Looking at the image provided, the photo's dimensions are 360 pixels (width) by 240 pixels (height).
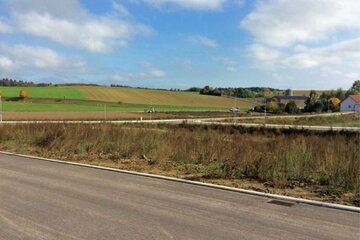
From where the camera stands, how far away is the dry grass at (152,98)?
113562mm

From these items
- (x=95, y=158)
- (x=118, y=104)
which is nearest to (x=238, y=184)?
(x=95, y=158)

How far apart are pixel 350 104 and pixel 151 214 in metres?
129

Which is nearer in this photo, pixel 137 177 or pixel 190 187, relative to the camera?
pixel 190 187

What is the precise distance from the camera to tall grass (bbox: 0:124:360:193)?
1009 centimetres

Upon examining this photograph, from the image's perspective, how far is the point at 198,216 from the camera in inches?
261

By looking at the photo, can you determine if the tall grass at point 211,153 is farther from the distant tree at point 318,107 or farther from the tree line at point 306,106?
the distant tree at point 318,107

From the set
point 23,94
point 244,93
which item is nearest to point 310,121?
point 23,94

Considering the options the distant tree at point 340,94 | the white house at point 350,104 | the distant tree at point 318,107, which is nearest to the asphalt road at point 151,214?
the distant tree at point 318,107

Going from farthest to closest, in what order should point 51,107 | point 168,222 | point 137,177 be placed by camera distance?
1. point 51,107
2. point 137,177
3. point 168,222

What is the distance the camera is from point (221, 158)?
13.3 metres

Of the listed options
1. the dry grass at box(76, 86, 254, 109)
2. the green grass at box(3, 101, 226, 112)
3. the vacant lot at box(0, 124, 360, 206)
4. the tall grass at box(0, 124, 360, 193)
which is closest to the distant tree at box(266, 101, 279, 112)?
the dry grass at box(76, 86, 254, 109)

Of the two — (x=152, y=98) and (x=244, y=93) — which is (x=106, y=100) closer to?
(x=152, y=98)

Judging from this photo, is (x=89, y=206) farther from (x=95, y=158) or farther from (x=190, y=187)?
(x=95, y=158)

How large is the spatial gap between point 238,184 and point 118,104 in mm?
96863
